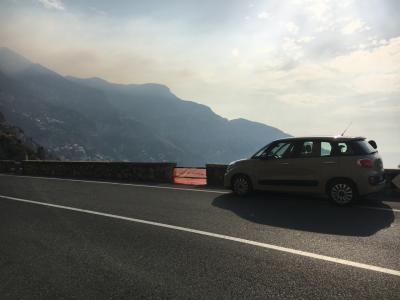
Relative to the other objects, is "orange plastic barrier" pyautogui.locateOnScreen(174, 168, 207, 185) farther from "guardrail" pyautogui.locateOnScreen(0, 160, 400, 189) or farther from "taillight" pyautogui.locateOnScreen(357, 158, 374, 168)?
"taillight" pyautogui.locateOnScreen(357, 158, 374, 168)

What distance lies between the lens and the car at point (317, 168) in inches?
361

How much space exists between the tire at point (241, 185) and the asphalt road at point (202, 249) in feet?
2.50

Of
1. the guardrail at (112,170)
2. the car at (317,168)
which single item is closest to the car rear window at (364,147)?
the car at (317,168)

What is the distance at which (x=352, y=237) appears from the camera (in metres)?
6.44

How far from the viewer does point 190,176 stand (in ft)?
54.4

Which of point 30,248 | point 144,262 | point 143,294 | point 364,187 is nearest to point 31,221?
point 30,248

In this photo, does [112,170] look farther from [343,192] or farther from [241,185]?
[343,192]

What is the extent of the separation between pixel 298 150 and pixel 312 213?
2.17 meters

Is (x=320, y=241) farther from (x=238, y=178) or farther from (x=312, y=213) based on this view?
(x=238, y=178)

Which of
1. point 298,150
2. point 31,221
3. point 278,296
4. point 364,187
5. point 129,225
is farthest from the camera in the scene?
point 298,150

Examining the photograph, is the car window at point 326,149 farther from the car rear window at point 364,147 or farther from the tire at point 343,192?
the tire at point 343,192

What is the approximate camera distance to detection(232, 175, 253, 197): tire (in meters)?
10.9

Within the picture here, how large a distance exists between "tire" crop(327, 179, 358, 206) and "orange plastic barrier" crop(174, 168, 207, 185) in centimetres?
635

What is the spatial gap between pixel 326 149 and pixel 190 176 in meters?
7.77
